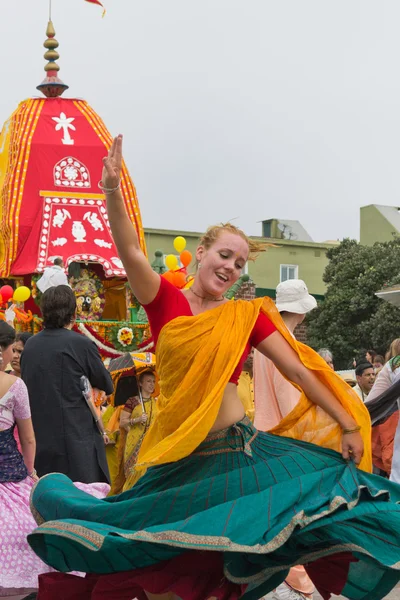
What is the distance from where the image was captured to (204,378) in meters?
4.50

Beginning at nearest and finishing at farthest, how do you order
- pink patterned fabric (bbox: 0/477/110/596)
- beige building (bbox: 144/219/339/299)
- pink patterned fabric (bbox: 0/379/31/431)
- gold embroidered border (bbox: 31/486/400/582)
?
gold embroidered border (bbox: 31/486/400/582) < pink patterned fabric (bbox: 0/477/110/596) < pink patterned fabric (bbox: 0/379/31/431) < beige building (bbox: 144/219/339/299)

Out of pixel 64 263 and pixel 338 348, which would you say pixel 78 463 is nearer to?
pixel 64 263

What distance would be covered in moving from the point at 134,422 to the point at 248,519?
4.39 meters

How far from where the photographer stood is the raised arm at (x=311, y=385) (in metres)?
4.61

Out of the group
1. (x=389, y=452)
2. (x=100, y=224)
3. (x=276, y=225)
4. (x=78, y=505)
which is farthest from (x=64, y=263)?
(x=276, y=225)

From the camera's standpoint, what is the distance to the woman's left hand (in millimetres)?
4598

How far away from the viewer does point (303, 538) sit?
4.13 m

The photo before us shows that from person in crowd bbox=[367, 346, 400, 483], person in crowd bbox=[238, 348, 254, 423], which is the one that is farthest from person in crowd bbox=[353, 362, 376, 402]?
person in crowd bbox=[238, 348, 254, 423]

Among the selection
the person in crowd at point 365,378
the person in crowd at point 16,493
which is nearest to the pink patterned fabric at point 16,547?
the person in crowd at point 16,493

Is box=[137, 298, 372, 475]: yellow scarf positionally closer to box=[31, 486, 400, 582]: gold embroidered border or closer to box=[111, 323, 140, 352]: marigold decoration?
box=[31, 486, 400, 582]: gold embroidered border

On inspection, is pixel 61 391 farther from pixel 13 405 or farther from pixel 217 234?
pixel 217 234

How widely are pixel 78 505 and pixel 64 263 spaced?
69.7ft

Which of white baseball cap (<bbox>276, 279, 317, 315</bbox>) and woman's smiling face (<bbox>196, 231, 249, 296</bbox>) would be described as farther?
white baseball cap (<bbox>276, 279, 317, 315</bbox>)

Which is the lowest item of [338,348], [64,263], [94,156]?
[338,348]
